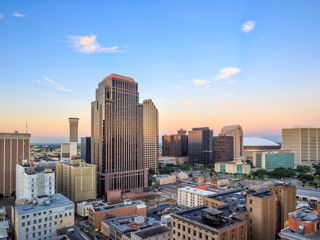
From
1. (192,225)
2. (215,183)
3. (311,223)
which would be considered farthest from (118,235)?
(215,183)

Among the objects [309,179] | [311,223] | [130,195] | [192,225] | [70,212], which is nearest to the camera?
[311,223]

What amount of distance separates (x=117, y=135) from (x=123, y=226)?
188ft

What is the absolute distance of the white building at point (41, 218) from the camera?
54.9 m

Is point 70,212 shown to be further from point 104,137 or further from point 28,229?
point 104,137

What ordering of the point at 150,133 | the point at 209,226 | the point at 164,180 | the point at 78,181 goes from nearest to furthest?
the point at 209,226, the point at 78,181, the point at 164,180, the point at 150,133

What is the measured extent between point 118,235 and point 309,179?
383 feet

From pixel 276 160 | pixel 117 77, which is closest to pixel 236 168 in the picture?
pixel 276 160

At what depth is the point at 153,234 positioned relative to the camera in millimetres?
53188

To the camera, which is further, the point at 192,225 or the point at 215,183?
the point at 215,183

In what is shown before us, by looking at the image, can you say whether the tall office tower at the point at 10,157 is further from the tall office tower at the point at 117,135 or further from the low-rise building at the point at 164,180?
the low-rise building at the point at 164,180

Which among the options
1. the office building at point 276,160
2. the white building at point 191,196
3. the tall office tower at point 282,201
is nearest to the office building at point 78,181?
the white building at point 191,196

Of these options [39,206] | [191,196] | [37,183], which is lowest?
[191,196]

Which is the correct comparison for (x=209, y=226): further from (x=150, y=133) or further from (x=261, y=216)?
(x=150, y=133)

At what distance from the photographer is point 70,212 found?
61.3m
